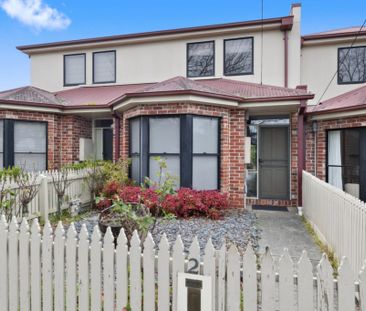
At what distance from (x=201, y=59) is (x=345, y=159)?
20.3 ft

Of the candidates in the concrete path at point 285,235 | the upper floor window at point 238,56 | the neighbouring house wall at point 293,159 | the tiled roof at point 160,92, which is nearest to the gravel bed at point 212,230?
the concrete path at point 285,235

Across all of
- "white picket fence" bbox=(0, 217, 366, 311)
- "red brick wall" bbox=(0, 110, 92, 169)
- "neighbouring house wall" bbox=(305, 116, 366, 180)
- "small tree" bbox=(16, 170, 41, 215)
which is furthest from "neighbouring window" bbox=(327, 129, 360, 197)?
"red brick wall" bbox=(0, 110, 92, 169)

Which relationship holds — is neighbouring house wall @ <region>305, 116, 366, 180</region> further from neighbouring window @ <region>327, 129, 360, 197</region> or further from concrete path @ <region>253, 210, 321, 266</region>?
concrete path @ <region>253, 210, 321, 266</region>

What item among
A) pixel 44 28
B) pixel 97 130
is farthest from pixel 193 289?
pixel 44 28

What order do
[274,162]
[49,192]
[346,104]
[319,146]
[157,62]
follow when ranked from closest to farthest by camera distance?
1. [49,192]
2. [346,104]
3. [319,146]
4. [274,162]
5. [157,62]

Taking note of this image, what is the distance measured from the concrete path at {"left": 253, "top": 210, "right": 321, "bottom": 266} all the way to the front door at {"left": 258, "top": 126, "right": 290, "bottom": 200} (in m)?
1.48

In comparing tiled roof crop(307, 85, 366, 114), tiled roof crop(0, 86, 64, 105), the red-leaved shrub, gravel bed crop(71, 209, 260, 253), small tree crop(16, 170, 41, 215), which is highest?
tiled roof crop(0, 86, 64, 105)

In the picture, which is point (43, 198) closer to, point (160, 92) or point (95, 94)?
point (160, 92)

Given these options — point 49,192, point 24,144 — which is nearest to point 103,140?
point 24,144

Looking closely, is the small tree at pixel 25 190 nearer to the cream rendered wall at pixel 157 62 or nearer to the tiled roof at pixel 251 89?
the tiled roof at pixel 251 89

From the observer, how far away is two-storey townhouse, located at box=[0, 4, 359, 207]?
26.5 ft

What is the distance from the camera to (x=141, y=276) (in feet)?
8.46

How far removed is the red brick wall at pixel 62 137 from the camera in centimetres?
1033

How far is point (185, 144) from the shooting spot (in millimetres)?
7797
